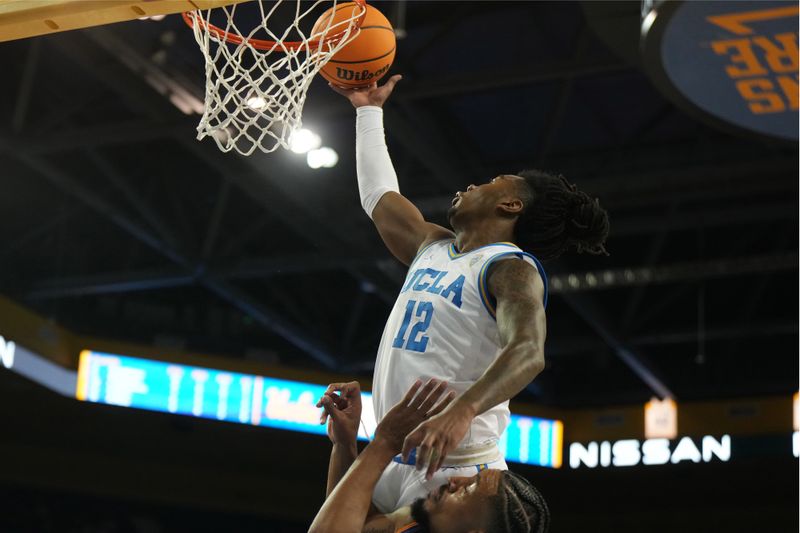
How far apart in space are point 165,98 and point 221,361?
4.20 m

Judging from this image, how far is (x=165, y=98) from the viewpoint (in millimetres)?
8805

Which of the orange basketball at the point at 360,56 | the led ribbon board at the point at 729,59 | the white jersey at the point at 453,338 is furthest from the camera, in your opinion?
the led ribbon board at the point at 729,59

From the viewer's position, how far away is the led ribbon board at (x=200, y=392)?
11.7 metres

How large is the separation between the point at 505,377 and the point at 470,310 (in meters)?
0.45

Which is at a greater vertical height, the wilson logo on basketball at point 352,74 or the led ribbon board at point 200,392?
the led ribbon board at point 200,392

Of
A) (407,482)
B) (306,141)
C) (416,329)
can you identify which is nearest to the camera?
(407,482)

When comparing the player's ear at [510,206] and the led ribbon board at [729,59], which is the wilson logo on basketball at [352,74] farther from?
the led ribbon board at [729,59]

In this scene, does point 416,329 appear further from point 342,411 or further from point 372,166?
point 372,166

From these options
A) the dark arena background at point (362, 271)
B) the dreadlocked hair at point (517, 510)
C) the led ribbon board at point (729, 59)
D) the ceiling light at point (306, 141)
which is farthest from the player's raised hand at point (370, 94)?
the ceiling light at point (306, 141)

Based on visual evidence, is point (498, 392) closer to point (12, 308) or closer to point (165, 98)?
point (165, 98)

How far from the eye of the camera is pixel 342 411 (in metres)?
3.36

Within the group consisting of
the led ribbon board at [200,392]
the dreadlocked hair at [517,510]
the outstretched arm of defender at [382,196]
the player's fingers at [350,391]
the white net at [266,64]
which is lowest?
the dreadlocked hair at [517,510]

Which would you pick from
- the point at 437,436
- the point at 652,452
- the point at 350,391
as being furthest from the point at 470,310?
the point at 652,452

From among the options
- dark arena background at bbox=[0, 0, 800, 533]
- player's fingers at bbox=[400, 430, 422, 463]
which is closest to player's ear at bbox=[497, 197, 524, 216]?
player's fingers at bbox=[400, 430, 422, 463]
